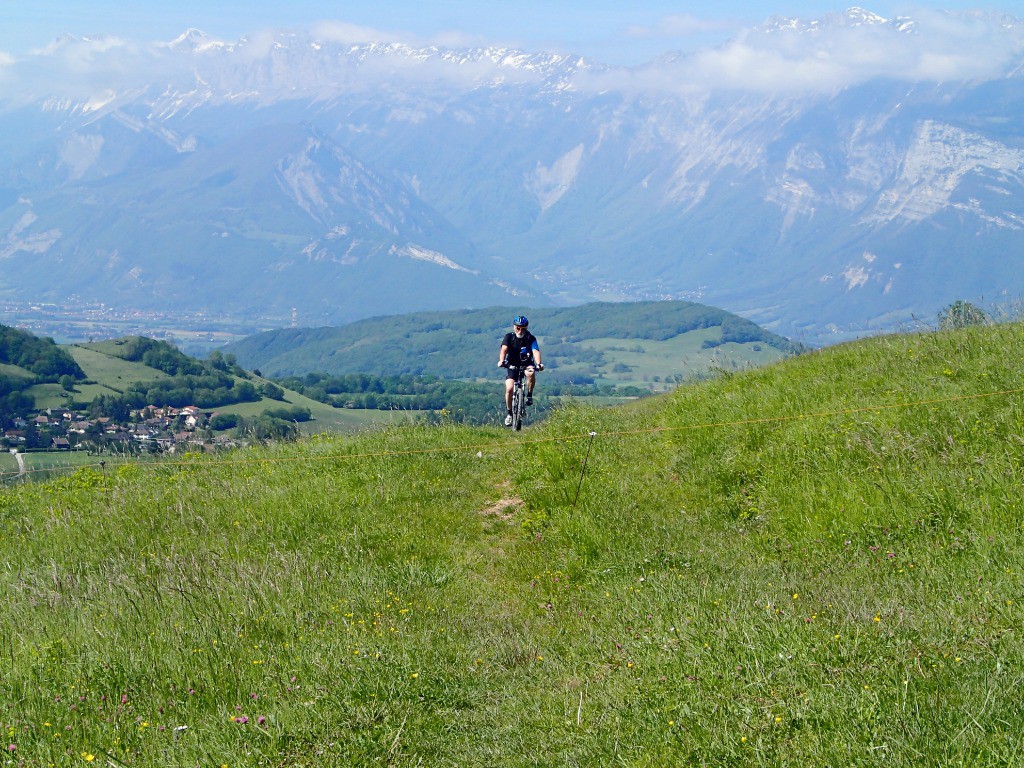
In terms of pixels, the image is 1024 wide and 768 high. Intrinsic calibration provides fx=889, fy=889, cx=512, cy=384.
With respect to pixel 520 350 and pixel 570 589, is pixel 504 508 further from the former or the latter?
pixel 520 350

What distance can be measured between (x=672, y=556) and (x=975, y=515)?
10.7 ft

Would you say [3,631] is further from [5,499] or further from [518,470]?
[518,470]

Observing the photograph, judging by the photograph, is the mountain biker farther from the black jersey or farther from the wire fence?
the wire fence

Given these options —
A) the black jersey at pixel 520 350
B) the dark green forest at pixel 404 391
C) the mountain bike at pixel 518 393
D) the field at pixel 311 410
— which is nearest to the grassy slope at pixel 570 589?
the mountain bike at pixel 518 393

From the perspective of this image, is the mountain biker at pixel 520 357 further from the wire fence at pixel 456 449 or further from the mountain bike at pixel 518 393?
the wire fence at pixel 456 449

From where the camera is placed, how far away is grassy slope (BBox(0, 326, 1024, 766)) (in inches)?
221

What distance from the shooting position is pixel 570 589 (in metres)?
9.97

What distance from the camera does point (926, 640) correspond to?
237 inches

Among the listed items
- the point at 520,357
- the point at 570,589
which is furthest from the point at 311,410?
the point at 570,589

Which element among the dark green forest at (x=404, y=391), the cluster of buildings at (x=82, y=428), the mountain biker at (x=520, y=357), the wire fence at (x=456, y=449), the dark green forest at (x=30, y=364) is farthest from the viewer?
the dark green forest at (x=30, y=364)

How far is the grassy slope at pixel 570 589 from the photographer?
5605 mm

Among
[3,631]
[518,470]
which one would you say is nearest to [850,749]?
[3,631]

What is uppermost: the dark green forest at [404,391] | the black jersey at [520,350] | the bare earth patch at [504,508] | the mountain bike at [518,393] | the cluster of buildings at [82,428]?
the black jersey at [520,350]

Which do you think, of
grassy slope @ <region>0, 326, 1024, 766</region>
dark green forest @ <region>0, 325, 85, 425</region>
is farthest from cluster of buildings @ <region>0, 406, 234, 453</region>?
grassy slope @ <region>0, 326, 1024, 766</region>
